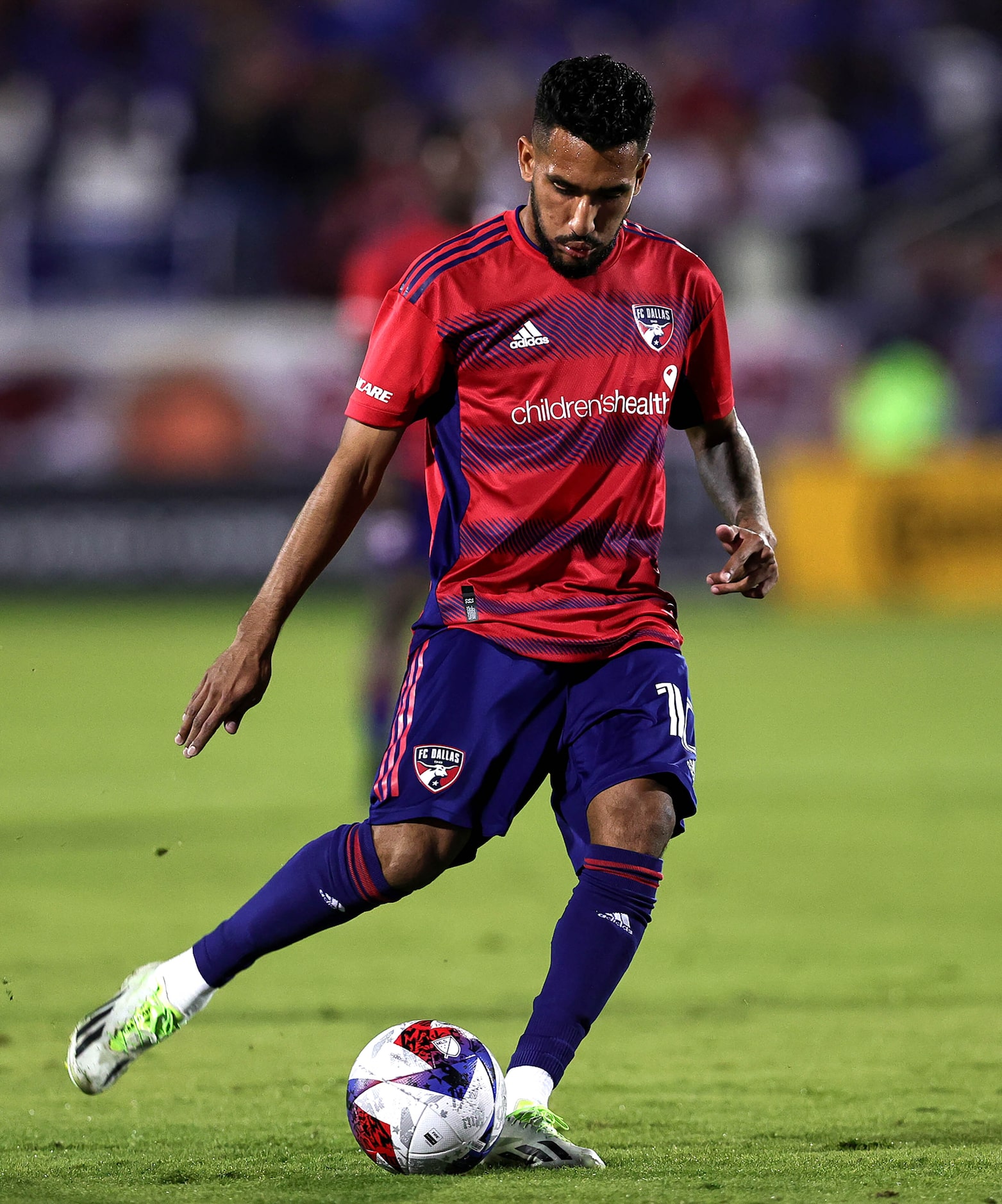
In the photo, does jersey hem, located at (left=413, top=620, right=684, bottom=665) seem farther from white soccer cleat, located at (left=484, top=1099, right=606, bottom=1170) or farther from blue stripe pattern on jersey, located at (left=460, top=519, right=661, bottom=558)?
white soccer cleat, located at (left=484, top=1099, right=606, bottom=1170)

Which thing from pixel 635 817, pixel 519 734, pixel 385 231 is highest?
pixel 385 231

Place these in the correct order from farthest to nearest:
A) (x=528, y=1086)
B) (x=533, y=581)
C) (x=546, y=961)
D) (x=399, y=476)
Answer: (x=399, y=476) < (x=546, y=961) < (x=533, y=581) < (x=528, y=1086)

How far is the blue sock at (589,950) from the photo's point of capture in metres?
3.84

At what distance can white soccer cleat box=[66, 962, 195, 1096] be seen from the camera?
160 inches

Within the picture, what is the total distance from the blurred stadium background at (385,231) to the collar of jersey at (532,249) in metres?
11.6

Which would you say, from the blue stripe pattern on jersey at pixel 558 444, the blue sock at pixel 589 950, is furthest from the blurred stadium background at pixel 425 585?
the blue stripe pattern on jersey at pixel 558 444

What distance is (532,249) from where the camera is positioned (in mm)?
4051

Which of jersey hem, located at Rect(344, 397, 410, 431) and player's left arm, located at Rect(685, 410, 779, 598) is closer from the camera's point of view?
jersey hem, located at Rect(344, 397, 410, 431)

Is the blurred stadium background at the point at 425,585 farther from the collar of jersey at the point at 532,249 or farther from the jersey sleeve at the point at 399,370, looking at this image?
the collar of jersey at the point at 532,249

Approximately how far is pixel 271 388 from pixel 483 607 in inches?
536

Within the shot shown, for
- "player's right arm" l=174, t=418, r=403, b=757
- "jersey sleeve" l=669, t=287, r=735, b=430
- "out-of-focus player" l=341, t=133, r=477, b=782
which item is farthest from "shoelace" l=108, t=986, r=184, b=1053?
"out-of-focus player" l=341, t=133, r=477, b=782

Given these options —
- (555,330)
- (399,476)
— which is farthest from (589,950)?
(399,476)

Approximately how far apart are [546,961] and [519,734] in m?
1.98

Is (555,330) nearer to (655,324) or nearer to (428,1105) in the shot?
(655,324)
